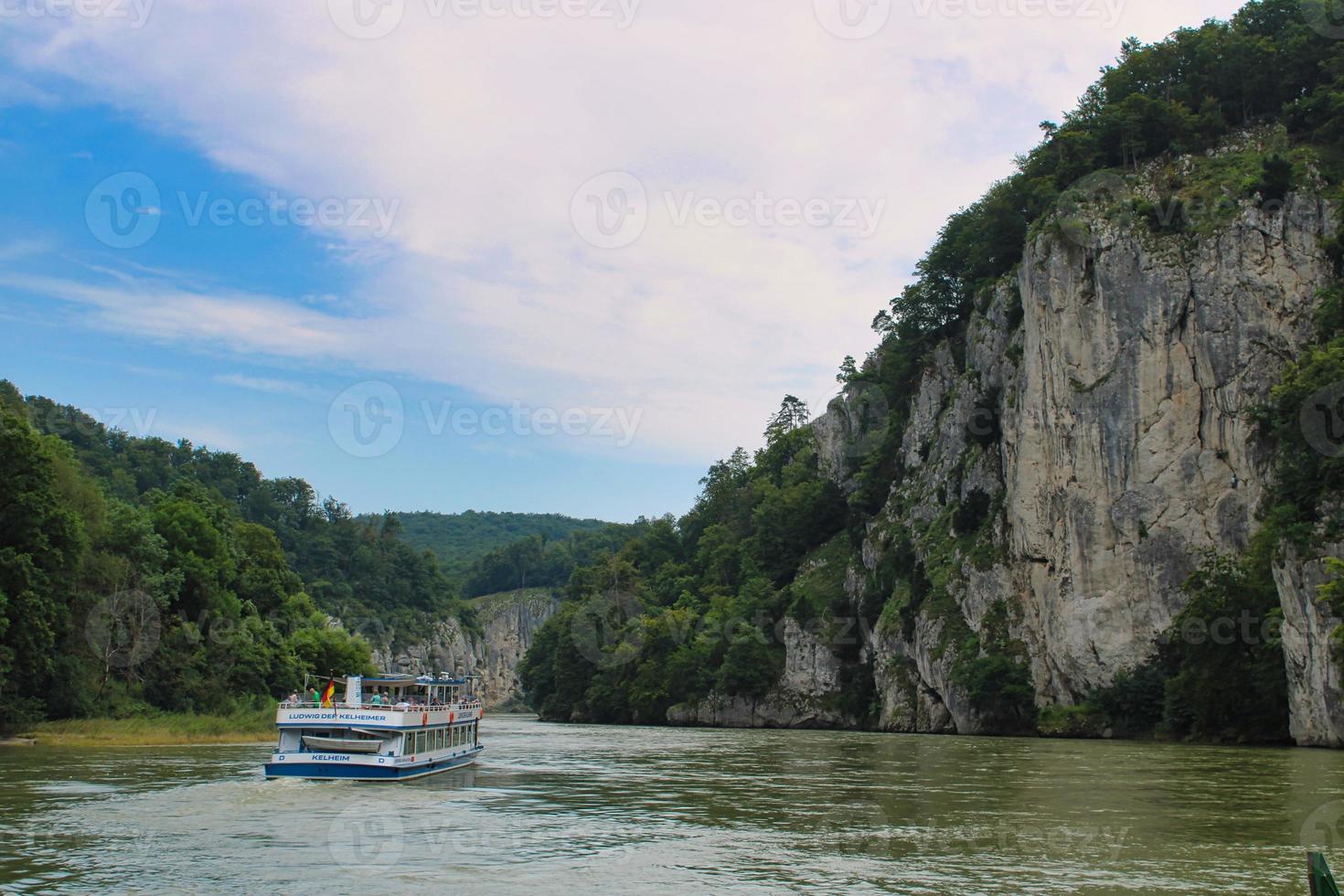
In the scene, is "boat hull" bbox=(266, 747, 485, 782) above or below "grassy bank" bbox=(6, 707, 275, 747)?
above

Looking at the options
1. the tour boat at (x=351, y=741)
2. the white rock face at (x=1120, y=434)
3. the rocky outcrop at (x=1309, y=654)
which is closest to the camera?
the tour boat at (x=351, y=741)

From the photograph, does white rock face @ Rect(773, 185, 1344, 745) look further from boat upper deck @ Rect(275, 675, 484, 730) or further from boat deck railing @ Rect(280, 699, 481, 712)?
boat deck railing @ Rect(280, 699, 481, 712)

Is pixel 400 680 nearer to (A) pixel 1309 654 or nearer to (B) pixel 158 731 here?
Answer: (B) pixel 158 731

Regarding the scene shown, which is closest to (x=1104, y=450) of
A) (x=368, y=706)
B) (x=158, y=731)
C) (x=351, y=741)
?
(x=368, y=706)

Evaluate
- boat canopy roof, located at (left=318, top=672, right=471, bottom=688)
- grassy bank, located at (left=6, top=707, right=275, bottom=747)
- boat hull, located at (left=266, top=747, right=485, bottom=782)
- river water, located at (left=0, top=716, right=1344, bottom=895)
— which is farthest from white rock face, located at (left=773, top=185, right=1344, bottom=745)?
boat hull, located at (left=266, top=747, right=485, bottom=782)

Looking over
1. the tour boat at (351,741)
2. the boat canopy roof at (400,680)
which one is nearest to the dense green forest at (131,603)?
the boat canopy roof at (400,680)

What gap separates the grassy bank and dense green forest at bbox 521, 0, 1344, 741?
1731 inches

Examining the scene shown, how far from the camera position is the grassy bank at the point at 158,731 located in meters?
52.4

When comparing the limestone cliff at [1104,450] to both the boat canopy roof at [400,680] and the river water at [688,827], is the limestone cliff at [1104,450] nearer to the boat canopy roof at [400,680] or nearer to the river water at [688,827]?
the river water at [688,827]

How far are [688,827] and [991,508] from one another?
60540 mm

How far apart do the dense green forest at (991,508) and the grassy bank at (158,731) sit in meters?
44.0

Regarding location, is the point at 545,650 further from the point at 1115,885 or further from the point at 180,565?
the point at 1115,885

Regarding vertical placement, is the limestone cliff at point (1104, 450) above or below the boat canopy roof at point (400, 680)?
above

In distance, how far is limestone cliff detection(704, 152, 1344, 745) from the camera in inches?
2485
